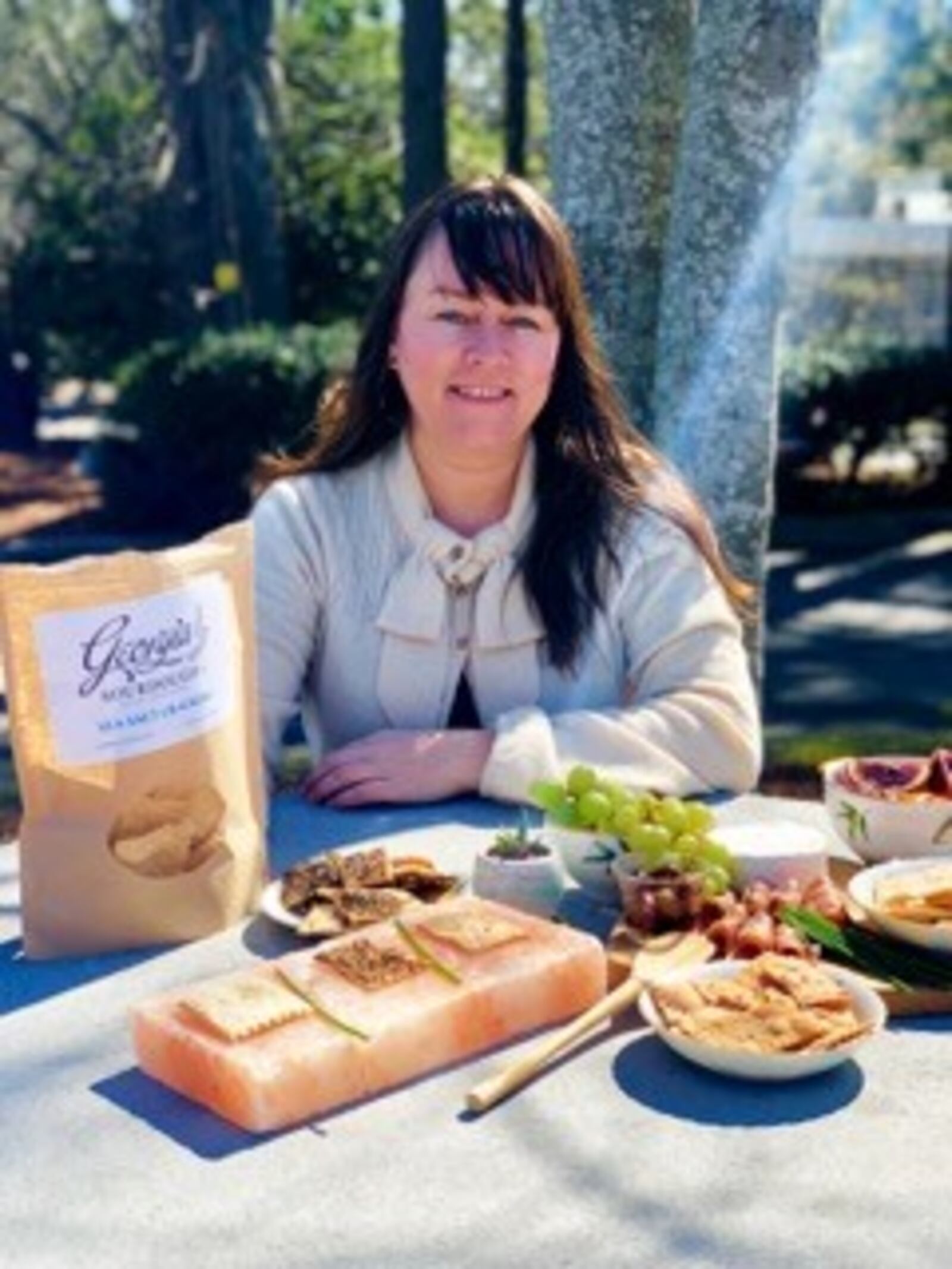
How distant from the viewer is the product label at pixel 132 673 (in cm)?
198

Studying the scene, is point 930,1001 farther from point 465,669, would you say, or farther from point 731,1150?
point 465,669

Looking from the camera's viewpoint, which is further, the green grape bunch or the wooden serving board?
the green grape bunch

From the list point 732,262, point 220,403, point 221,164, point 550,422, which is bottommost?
point 220,403

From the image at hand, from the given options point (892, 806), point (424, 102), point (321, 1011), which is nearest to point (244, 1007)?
point (321, 1011)

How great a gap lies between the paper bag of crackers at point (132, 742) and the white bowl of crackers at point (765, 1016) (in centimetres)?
57

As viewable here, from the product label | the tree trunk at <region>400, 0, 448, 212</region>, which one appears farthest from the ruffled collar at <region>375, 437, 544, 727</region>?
the tree trunk at <region>400, 0, 448, 212</region>

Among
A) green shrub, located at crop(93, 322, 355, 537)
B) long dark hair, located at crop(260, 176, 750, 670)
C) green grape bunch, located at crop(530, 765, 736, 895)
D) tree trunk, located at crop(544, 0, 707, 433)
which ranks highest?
tree trunk, located at crop(544, 0, 707, 433)

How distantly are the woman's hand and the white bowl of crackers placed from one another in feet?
2.69

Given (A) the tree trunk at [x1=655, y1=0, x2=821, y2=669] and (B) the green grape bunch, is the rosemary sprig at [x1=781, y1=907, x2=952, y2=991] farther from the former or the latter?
(A) the tree trunk at [x1=655, y1=0, x2=821, y2=669]

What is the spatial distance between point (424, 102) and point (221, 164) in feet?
15.4

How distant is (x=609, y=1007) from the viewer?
181 cm

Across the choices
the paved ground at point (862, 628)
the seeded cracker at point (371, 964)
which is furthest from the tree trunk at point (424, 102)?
the seeded cracker at point (371, 964)

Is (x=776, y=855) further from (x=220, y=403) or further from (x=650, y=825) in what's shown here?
(x=220, y=403)

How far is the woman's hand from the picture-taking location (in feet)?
8.60
